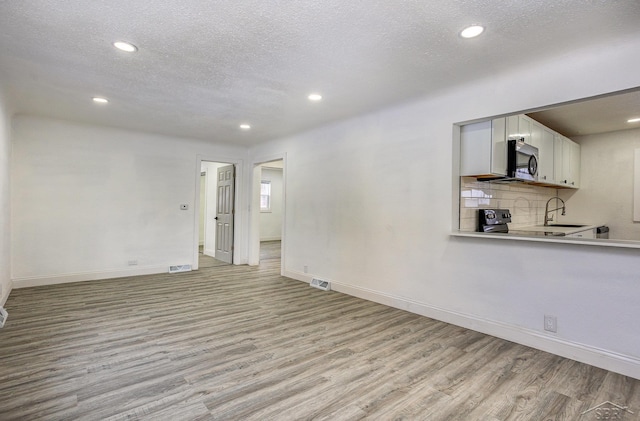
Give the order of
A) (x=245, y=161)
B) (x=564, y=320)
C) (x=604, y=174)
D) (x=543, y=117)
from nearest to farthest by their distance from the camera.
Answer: (x=564, y=320) → (x=543, y=117) → (x=604, y=174) → (x=245, y=161)

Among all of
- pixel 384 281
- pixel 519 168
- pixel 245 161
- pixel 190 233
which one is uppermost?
pixel 245 161

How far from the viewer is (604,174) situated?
5215 mm

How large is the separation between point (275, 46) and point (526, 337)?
321cm

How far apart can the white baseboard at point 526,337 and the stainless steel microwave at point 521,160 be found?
1.60 metres

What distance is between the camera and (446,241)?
342cm

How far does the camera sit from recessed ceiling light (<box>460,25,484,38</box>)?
86.7 inches

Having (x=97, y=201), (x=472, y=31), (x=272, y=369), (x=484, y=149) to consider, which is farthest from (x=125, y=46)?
(x=97, y=201)

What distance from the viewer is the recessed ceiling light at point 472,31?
220cm

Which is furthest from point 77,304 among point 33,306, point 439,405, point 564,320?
point 564,320

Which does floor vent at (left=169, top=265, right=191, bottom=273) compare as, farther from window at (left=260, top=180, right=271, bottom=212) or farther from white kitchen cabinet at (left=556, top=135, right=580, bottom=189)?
white kitchen cabinet at (left=556, top=135, right=580, bottom=189)

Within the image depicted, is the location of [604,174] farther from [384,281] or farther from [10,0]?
[10,0]

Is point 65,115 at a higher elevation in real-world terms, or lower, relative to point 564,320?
higher

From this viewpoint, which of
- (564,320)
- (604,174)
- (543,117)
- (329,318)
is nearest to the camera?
(564,320)

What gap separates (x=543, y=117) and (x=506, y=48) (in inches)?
94.1
